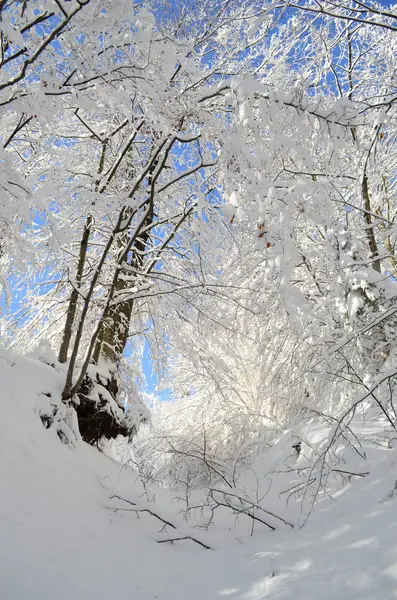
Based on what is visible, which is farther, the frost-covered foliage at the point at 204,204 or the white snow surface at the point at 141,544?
the frost-covered foliage at the point at 204,204

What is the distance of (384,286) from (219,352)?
14.6ft

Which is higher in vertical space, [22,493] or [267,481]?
[267,481]

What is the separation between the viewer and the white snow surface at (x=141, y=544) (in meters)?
2.14

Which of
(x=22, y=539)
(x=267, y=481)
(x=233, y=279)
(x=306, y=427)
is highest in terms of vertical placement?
(x=233, y=279)

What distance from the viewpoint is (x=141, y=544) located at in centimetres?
309

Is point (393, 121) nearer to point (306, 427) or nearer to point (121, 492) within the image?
point (306, 427)

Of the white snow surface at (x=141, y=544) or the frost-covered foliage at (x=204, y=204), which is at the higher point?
the frost-covered foliage at (x=204, y=204)

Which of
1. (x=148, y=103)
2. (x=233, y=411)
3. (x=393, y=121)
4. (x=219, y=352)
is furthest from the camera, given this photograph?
(x=219, y=352)

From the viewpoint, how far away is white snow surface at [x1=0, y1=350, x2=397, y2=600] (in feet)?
7.01

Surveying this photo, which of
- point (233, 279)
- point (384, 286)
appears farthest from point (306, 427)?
point (233, 279)

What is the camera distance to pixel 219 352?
9.24m

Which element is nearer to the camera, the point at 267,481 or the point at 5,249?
the point at 5,249

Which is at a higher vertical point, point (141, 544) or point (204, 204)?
point (204, 204)

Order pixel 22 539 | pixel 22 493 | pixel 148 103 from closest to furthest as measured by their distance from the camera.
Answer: pixel 22 539 → pixel 22 493 → pixel 148 103
